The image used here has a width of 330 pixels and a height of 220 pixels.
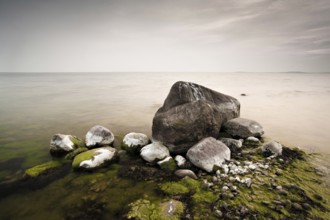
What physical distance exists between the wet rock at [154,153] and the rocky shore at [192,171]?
37 mm

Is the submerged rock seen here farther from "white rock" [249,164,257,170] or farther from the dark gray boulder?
"white rock" [249,164,257,170]

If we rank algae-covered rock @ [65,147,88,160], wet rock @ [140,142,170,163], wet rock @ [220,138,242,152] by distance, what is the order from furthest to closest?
wet rock @ [220,138,242,152]
algae-covered rock @ [65,147,88,160]
wet rock @ [140,142,170,163]

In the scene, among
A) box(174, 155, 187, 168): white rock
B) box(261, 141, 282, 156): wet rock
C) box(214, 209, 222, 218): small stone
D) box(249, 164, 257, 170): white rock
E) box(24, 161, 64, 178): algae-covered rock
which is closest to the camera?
box(214, 209, 222, 218): small stone

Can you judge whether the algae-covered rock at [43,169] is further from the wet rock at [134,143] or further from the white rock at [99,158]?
the wet rock at [134,143]

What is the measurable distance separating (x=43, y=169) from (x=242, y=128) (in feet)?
28.8

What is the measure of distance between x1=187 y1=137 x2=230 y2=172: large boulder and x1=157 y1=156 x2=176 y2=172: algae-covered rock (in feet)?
2.20

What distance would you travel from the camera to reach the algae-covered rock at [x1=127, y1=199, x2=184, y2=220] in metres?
4.87

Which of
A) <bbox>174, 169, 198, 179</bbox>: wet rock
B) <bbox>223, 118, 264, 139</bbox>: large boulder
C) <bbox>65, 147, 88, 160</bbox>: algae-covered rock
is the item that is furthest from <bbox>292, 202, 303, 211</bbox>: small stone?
<bbox>65, 147, 88, 160</bbox>: algae-covered rock

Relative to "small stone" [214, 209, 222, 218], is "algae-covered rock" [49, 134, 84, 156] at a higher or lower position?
higher

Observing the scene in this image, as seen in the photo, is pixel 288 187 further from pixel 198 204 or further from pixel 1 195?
pixel 1 195

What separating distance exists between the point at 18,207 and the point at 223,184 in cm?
593

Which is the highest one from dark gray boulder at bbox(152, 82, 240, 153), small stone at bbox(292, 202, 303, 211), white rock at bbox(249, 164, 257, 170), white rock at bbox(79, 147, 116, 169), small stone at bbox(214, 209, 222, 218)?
dark gray boulder at bbox(152, 82, 240, 153)

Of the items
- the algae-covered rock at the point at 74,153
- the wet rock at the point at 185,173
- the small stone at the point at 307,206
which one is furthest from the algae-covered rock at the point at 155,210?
the algae-covered rock at the point at 74,153

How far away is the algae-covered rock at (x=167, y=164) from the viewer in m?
7.08
